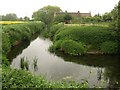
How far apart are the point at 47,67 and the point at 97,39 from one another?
11794mm

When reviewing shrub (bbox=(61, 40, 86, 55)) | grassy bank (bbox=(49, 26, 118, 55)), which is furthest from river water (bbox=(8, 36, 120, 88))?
grassy bank (bbox=(49, 26, 118, 55))

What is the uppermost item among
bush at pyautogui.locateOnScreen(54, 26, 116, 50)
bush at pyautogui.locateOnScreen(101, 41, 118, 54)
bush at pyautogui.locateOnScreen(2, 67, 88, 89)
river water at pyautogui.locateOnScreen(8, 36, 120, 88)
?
bush at pyautogui.locateOnScreen(54, 26, 116, 50)

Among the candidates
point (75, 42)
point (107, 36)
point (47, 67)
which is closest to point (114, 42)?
point (107, 36)

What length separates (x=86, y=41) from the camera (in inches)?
1323

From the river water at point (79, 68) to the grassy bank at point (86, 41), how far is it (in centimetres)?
157

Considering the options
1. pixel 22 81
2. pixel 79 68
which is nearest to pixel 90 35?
pixel 79 68

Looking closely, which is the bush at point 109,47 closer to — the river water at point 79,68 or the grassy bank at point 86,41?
the grassy bank at point 86,41

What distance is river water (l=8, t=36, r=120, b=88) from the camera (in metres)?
19.2

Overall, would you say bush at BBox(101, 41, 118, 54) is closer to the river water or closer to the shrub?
the river water

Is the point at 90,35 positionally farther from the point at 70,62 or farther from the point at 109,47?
the point at 70,62

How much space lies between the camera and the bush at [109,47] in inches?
1215

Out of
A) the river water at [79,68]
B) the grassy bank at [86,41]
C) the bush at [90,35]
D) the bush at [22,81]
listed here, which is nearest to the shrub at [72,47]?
the grassy bank at [86,41]

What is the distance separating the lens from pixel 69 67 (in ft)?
78.6

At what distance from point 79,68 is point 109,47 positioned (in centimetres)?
880
